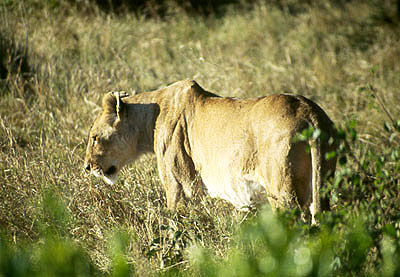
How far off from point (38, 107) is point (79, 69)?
104cm

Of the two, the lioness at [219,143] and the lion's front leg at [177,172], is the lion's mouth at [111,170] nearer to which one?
the lioness at [219,143]

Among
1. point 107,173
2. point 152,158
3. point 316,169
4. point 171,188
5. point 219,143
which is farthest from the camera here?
point 152,158

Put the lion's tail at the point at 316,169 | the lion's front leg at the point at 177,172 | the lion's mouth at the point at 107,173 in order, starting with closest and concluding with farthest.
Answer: the lion's tail at the point at 316,169 < the lion's front leg at the point at 177,172 < the lion's mouth at the point at 107,173

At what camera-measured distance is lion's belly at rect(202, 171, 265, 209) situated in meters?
3.82

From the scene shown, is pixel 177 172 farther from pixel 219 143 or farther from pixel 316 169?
pixel 316 169

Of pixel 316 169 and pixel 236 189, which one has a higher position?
pixel 316 169

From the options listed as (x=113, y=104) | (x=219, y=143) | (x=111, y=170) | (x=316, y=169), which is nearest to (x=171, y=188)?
(x=219, y=143)

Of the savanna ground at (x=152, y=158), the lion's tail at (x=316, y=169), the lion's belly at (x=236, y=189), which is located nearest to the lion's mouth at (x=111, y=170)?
the savanna ground at (x=152, y=158)

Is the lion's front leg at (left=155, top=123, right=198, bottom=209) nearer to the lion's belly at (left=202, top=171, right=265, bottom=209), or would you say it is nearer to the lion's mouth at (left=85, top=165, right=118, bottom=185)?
the lion's belly at (left=202, top=171, right=265, bottom=209)

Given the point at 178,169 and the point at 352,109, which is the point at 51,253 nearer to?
the point at 178,169

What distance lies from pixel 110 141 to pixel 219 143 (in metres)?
1.06

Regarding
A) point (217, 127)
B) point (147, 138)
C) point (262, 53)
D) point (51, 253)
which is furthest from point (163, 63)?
point (51, 253)

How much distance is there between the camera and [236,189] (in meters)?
3.94

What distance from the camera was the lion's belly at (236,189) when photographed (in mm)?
3824
